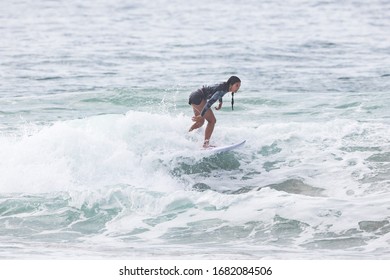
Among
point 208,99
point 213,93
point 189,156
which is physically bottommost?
point 189,156

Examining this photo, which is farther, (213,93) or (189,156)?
(189,156)

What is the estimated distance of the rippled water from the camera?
1352 centimetres

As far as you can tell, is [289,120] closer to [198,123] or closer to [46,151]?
[198,123]

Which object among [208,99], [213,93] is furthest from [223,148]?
[213,93]

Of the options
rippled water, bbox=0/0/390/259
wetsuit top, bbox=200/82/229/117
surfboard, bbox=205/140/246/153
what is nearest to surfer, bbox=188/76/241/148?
wetsuit top, bbox=200/82/229/117

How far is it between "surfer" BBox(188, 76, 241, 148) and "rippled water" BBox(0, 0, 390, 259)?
43 cm

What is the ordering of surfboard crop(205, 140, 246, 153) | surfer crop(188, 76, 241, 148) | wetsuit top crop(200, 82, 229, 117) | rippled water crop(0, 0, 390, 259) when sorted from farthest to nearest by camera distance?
1. surfboard crop(205, 140, 246, 153)
2. wetsuit top crop(200, 82, 229, 117)
3. surfer crop(188, 76, 241, 148)
4. rippled water crop(0, 0, 390, 259)

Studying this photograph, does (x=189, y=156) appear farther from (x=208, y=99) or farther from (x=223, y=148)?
(x=208, y=99)

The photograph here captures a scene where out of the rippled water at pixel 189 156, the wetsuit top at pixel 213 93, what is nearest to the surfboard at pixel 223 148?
the rippled water at pixel 189 156

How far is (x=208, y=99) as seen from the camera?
56.0 ft

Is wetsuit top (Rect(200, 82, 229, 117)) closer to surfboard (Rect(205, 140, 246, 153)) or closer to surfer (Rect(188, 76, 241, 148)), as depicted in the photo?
surfer (Rect(188, 76, 241, 148))

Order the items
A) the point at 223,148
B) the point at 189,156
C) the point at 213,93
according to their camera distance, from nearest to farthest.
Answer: the point at 213,93 < the point at 189,156 < the point at 223,148

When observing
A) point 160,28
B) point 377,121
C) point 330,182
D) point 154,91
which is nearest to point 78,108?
point 154,91

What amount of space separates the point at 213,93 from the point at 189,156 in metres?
1.26
